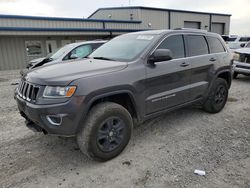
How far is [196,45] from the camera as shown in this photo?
422 cm

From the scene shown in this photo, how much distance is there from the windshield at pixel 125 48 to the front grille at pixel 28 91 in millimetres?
1307

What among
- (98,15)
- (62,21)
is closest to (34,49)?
(62,21)

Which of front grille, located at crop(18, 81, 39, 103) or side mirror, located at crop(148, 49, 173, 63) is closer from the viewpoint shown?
front grille, located at crop(18, 81, 39, 103)

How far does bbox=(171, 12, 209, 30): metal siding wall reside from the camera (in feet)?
83.5

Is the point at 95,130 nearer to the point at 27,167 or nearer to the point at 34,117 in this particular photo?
the point at 34,117

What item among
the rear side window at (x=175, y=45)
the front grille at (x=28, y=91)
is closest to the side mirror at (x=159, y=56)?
the rear side window at (x=175, y=45)

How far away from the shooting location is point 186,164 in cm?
294

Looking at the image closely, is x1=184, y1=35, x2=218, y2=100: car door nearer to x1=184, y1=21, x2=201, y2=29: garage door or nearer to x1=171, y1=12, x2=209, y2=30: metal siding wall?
x1=171, y1=12, x2=209, y2=30: metal siding wall

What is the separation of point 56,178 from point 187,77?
9.04 ft

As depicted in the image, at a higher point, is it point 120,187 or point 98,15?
point 98,15

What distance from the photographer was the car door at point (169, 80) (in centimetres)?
335

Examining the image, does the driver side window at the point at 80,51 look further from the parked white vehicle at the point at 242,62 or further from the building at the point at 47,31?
the building at the point at 47,31

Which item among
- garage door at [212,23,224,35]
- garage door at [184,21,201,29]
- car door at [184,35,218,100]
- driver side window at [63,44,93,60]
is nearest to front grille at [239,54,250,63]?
car door at [184,35,218,100]

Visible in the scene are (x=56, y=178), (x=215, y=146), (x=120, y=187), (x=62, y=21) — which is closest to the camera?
(x=120, y=187)
